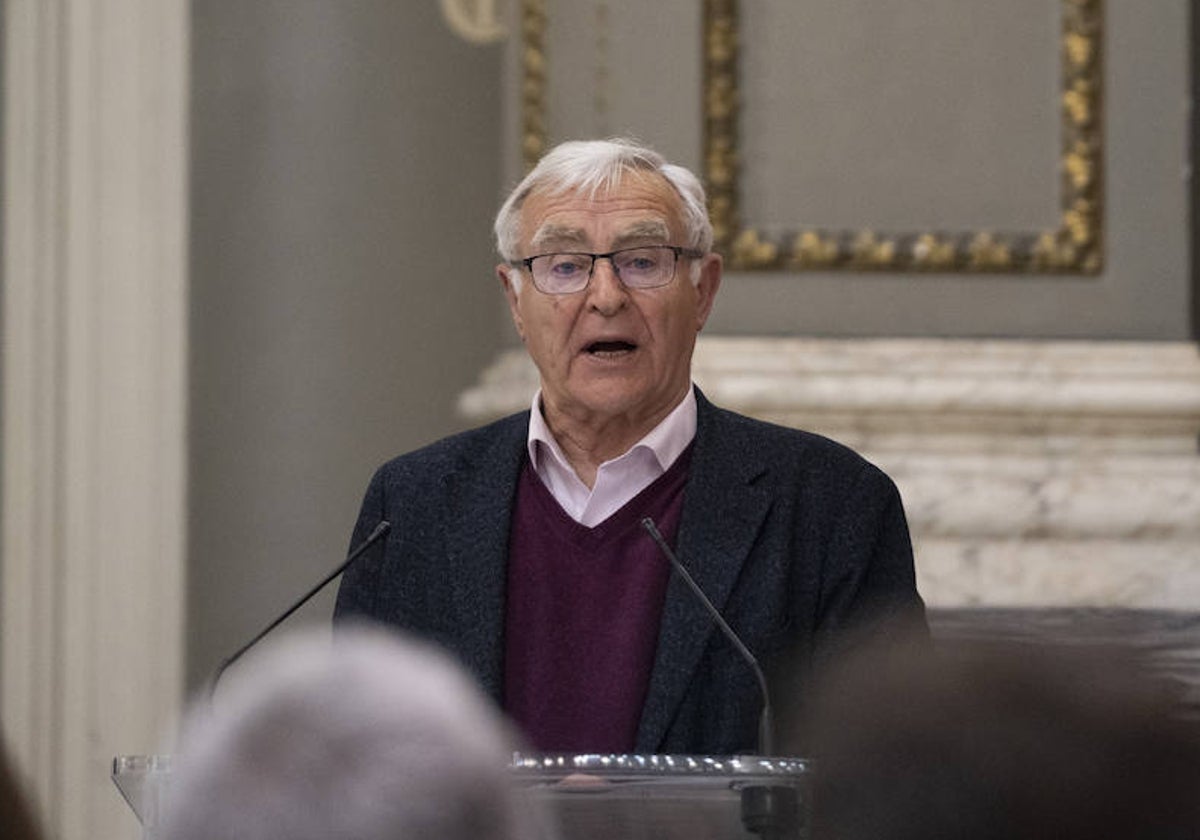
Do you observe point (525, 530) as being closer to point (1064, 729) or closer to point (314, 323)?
point (314, 323)

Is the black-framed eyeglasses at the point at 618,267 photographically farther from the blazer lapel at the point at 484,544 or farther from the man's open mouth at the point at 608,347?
the blazer lapel at the point at 484,544

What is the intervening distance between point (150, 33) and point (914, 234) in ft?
5.16

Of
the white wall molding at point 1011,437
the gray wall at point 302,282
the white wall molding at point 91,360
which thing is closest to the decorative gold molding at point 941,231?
the white wall molding at point 1011,437

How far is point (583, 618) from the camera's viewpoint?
2854mm

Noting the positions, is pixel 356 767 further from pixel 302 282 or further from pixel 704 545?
pixel 302 282

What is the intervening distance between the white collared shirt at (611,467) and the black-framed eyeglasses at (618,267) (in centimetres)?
17

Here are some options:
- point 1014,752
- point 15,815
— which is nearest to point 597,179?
point 15,815

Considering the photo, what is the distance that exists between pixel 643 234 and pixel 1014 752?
7.09ft

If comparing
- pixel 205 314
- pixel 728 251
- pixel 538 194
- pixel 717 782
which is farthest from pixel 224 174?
pixel 717 782

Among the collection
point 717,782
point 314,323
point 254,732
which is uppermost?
point 314,323

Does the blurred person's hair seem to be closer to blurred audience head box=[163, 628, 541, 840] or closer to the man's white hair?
blurred audience head box=[163, 628, 541, 840]

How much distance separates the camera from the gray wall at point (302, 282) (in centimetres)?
454

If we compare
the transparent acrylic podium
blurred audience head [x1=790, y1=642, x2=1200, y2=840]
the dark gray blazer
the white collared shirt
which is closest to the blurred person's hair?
blurred audience head [x1=790, y1=642, x2=1200, y2=840]

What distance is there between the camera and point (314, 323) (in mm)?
4562
